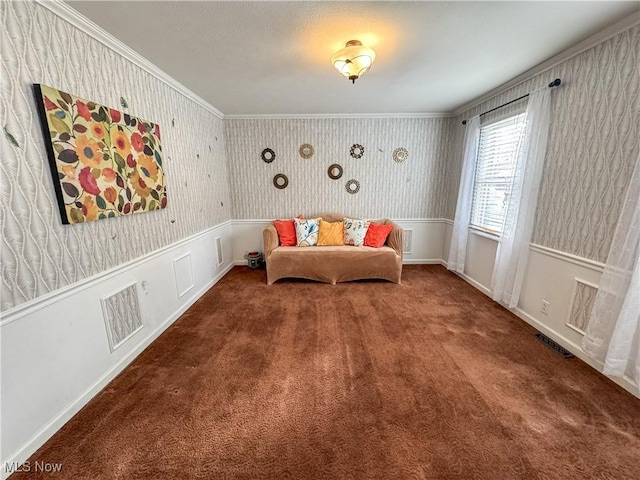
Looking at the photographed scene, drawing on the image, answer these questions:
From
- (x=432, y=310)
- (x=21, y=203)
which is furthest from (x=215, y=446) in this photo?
(x=432, y=310)

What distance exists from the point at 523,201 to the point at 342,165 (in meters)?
2.51

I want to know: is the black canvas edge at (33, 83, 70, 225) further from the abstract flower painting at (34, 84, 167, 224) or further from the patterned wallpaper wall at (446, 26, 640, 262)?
the patterned wallpaper wall at (446, 26, 640, 262)

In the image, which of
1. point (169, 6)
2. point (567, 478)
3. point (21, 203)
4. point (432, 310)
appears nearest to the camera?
point (567, 478)

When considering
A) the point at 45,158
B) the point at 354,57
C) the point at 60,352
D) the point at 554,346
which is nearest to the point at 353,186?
the point at 354,57

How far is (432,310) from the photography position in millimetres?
2854

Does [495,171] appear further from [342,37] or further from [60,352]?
[60,352]

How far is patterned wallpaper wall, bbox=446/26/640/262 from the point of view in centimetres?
177

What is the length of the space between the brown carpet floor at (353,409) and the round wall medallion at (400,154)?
2.66m

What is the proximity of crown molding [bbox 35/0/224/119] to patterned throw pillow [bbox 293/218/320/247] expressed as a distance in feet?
7.09

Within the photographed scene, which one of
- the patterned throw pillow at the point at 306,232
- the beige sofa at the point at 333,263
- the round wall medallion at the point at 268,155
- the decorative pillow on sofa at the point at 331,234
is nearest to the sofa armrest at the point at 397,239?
the beige sofa at the point at 333,263

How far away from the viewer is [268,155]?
4172mm

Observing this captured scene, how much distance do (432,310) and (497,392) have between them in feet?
3.77

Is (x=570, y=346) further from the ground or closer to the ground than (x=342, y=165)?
closer to the ground

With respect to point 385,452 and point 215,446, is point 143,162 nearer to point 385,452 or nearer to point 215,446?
point 215,446
